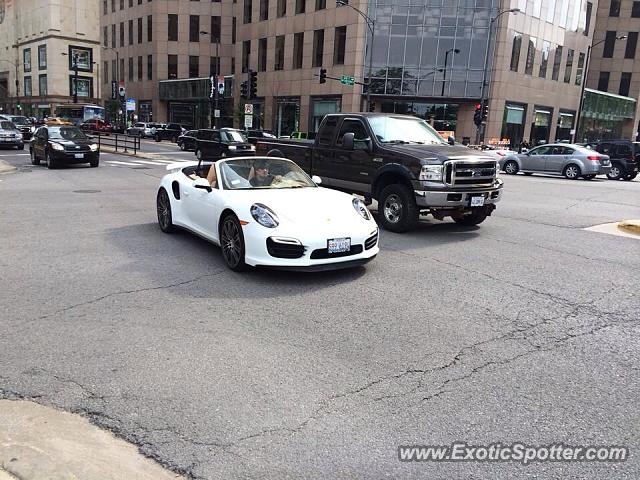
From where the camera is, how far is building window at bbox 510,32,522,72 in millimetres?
49438

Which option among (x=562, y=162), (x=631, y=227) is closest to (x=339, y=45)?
(x=562, y=162)

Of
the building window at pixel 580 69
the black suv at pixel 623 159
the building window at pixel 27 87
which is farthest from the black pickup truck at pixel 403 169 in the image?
the building window at pixel 27 87

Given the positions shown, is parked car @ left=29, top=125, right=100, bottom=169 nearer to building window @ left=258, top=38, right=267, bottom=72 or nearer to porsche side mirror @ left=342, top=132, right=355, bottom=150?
porsche side mirror @ left=342, top=132, right=355, bottom=150

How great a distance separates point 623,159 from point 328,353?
2646cm

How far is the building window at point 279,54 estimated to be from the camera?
191 feet

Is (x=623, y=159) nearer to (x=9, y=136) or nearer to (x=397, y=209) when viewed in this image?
(x=397, y=209)

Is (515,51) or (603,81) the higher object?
(603,81)

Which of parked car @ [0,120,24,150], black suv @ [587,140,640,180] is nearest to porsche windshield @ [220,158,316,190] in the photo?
black suv @ [587,140,640,180]

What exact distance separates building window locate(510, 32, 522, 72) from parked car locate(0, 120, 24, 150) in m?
40.4

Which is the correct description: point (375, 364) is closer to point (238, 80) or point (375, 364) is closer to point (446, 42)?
point (446, 42)

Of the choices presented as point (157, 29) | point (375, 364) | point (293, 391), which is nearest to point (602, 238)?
point (375, 364)

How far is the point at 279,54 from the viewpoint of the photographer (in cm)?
5875

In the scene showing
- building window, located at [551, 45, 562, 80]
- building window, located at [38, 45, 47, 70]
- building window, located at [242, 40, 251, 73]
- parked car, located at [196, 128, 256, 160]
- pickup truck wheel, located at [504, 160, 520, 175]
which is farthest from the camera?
building window, located at [38, 45, 47, 70]

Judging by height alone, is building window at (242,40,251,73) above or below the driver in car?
above
